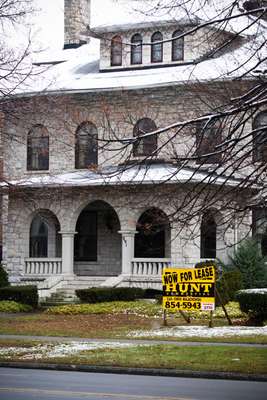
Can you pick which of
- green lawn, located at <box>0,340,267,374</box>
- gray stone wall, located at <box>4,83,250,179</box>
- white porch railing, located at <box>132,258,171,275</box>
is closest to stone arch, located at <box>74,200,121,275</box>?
gray stone wall, located at <box>4,83,250,179</box>

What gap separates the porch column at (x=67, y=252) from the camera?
37.2 metres

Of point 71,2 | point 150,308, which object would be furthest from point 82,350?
point 71,2

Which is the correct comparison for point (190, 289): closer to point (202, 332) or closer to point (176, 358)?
point (202, 332)

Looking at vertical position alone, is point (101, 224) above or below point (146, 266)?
above

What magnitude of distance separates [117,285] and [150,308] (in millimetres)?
4729

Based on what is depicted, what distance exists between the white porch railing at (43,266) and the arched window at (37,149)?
438 centimetres

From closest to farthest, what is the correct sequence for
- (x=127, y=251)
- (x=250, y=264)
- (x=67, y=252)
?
(x=250, y=264) < (x=127, y=251) < (x=67, y=252)

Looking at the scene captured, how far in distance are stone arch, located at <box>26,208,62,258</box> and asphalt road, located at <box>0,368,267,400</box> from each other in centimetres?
2267

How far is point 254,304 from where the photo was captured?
26.0 metres

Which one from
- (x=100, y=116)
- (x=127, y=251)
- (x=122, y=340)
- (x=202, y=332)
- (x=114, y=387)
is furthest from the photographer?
(x=100, y=116)

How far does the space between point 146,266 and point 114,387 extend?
69.8ft

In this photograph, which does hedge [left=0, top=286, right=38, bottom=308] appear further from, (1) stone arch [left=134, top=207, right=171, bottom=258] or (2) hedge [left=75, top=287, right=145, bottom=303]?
(1) stone arch [left=134, top=207, right=171, bottom=258]

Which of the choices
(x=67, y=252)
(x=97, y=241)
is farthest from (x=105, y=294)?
(x=97, y=241)

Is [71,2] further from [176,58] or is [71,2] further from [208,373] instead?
[208,373]
